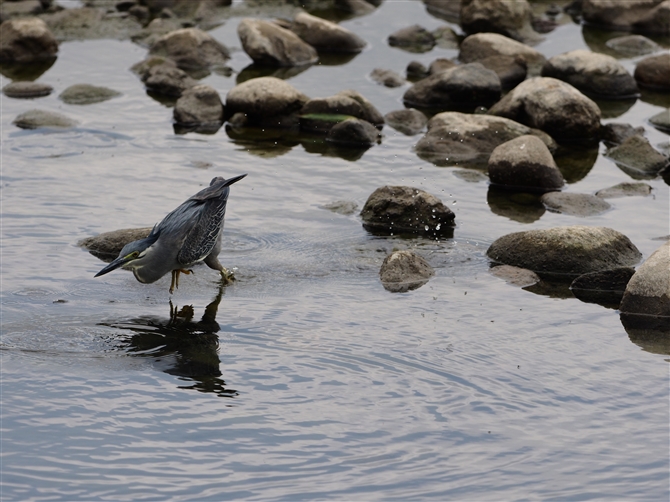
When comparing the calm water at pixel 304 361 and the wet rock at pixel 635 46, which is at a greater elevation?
the wet rock at pixel 635 46

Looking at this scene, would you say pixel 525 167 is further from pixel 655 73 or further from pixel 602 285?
pixel 655 73

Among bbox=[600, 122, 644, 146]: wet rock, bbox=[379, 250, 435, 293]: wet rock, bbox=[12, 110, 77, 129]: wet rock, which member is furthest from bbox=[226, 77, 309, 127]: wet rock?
bbox=[379, 250, 435, 293]: wet rock

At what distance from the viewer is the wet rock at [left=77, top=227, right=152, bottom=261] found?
9836 millimetres

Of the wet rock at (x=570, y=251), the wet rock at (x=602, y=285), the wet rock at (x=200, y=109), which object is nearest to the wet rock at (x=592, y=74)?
the wet rock at (x=200, y=109)

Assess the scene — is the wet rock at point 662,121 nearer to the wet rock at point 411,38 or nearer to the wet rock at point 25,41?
the wet rock at point 411,38

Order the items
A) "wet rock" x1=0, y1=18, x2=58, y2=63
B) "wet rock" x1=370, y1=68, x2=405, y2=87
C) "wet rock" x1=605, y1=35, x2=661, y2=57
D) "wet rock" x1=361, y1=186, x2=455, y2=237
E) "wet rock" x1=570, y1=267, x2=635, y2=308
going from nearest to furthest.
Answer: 1. "wet rock" x1=570, y1=267, x2=635, y2=308
2. "wet rock" x1=361, y1=186, x2=455, y2=237
3. "wet rock" x1=370, y1=68, x2=405, y2=87
4. "wet rock" x1=0, y1=18, x2=58, y2=63
5. "wet rock" x1=605, y1=35, x2=661, y2=57

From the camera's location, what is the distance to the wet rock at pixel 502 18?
62.0ft

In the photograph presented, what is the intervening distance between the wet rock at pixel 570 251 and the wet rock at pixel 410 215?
1012 millimetres

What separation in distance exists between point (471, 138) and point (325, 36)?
5.70 metres

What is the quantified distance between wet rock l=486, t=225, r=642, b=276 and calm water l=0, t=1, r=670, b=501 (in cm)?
42

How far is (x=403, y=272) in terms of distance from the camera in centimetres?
948

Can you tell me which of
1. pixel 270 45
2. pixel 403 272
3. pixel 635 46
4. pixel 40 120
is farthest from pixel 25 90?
pixel 635 46

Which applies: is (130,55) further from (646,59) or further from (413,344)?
(413,344)

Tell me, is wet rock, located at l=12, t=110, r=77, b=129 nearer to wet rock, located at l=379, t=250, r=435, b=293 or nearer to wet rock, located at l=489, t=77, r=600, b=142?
wet rock, located at l=489, t=77, r=600, b=142
